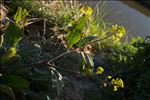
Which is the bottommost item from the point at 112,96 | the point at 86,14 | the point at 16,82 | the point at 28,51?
the point at 112,96

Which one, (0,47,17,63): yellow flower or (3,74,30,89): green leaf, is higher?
(0,47,17,63): yellow flower

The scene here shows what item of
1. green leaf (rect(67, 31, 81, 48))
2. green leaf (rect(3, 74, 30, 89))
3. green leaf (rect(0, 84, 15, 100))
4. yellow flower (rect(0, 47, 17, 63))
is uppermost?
green leaf (rect(67, 31, 81, 48))

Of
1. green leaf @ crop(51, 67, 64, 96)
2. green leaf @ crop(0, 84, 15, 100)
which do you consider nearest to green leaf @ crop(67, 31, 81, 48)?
green leaf @ crop(51, 67, 64, 96)

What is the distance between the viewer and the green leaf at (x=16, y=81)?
7.73ft

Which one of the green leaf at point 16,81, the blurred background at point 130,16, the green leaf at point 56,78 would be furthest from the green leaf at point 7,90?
the blurred background at point 130,16

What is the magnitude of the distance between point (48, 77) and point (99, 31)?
164 centimetres

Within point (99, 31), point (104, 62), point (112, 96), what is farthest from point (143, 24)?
point (112, 96)

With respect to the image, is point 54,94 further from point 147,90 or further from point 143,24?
point 143,24

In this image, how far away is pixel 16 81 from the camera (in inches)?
93.4

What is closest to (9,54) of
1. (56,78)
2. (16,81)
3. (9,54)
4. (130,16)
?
(9,54)

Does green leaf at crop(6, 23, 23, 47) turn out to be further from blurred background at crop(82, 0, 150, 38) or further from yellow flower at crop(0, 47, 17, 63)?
blurred background at crop(82, 0, 150, 38)

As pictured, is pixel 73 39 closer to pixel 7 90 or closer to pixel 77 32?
pixel 77 32

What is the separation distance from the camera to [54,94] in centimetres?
257

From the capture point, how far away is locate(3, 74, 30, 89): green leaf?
2.36m
